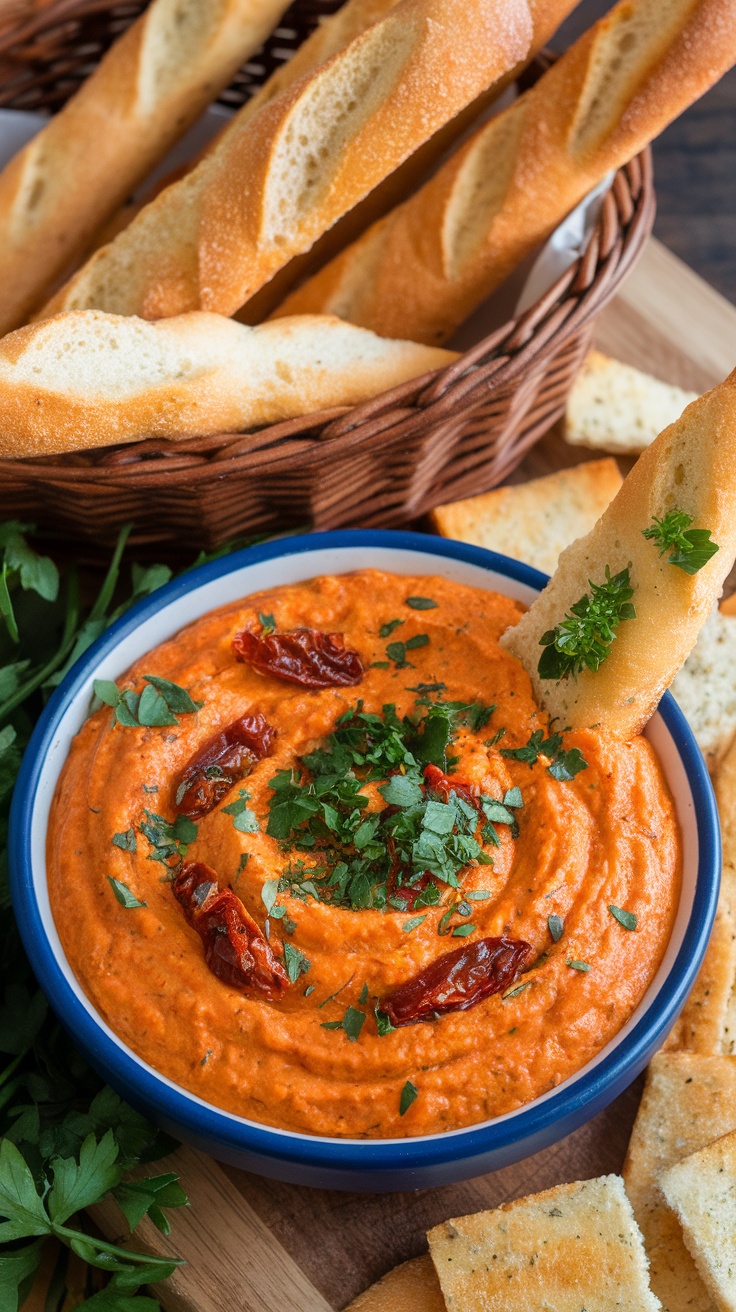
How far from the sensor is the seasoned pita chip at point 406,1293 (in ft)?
8.66

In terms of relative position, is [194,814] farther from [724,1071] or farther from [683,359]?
[683,359]

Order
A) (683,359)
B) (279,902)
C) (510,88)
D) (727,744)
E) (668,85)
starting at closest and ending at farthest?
(279,902), (668,85), (727,744), (510,88), (683,359)

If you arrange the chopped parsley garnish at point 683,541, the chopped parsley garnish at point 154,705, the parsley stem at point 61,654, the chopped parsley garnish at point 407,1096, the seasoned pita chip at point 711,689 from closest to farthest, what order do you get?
the chopped parsley garnish at point 407,1096 → the chopped parsley garnish at point 683,541 → the chopped parsley garnish at point 154,705 → the parsley stem at point 61,654 → the seasoned pita chip at point 711,689

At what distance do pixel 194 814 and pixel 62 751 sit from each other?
0.41m

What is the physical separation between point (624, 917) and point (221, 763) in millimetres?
893

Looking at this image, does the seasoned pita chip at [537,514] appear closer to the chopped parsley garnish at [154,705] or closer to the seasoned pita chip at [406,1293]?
the chopped parsley garnish at [154,705]

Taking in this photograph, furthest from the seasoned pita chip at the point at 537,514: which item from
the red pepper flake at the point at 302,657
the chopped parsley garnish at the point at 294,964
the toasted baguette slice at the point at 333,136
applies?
the chopped parsley garnish at the point at 294,964

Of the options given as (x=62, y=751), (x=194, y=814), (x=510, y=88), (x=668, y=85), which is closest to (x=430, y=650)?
(x=194, y=814)

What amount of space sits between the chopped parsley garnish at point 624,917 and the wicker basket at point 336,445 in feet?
3.81

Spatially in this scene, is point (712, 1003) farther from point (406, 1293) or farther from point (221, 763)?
point (221, 763)

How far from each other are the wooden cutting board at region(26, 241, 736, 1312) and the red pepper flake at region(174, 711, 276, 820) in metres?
0.85

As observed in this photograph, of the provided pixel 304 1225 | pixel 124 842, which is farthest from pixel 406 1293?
pixel 124 842

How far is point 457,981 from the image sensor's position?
7.84 feet

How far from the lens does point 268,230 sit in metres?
3.01
